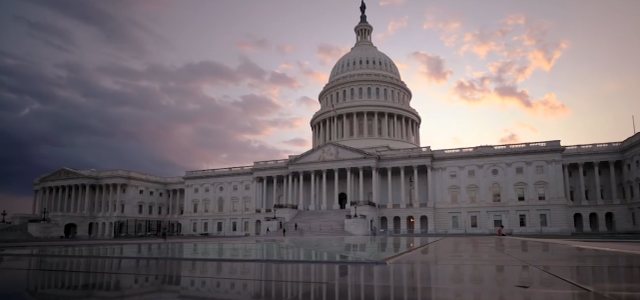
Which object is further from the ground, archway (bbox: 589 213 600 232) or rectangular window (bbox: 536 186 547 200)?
rectangular window (bbox: 536 186 547 200)

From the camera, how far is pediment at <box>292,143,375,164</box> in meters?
77.5

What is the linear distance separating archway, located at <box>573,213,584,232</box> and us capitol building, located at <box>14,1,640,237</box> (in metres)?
0.18

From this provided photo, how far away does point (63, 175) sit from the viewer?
100 metres

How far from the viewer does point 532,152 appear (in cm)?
6981

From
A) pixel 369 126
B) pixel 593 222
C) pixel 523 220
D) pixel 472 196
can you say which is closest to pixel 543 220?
pixel 523 220

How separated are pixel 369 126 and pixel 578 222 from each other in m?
45.0

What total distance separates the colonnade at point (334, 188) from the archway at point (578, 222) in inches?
985

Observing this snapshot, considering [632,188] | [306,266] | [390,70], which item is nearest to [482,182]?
[632,188]

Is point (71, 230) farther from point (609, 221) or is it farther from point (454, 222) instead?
point (609, 221)

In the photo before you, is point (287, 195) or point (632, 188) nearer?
point (632, 188)

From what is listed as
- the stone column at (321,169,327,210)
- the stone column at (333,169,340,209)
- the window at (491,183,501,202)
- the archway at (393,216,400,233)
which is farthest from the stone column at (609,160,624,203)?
the stone column at (321,169,327,210)

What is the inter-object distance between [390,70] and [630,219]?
198 ft

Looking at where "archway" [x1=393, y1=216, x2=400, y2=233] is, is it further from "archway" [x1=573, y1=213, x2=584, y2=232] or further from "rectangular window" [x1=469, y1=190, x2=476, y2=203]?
"archway" [x1=573, y1=213, x2=584, y2=232]

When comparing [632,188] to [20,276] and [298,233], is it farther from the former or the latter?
[20,276]
